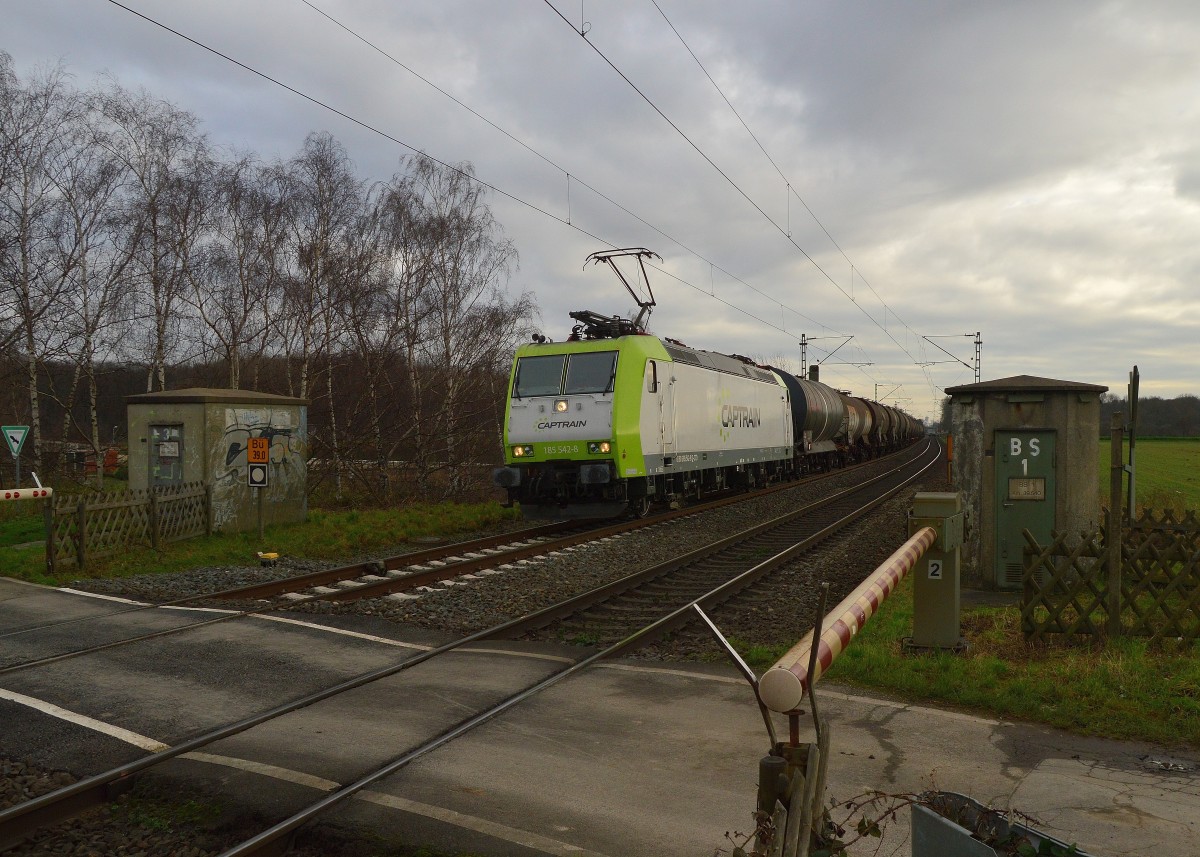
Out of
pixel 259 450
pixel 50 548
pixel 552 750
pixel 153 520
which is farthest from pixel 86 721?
pixel 259 450

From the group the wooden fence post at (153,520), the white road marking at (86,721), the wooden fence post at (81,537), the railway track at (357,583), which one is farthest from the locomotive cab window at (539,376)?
the white road marking at (86,721)

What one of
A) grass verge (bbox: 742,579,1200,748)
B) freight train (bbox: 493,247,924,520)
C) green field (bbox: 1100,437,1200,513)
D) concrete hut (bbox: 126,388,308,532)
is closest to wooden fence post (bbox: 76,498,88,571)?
concrete hut (bbox: 126,388,308,532)

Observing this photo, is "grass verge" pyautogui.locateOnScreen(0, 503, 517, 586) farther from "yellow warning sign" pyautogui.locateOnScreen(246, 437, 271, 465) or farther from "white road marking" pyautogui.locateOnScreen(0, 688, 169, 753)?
"white road marking" pyautogui.locateOnScreen(0, 688, 169, 753)

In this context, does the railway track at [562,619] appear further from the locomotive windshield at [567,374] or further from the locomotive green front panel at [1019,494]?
the locomotive windshield at [567,374]

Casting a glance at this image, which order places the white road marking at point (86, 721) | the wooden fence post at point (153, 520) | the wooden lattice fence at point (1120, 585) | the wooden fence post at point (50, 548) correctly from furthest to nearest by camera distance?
the wooden fence post at point (153, 520), the wooden fence post at point (50, 548), the wooden lattice fence at point (1120, 585), the white road marking at point (86, 721)

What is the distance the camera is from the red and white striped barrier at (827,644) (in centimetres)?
236

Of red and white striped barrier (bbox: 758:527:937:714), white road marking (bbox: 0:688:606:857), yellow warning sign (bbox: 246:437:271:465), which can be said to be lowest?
white road marking (bbox: 0:688:606:857)

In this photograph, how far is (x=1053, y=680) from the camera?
616cm

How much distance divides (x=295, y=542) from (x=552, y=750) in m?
9.66

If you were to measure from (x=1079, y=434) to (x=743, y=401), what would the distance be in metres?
13.3

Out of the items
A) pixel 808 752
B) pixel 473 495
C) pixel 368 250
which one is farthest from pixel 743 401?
pixel 808 752

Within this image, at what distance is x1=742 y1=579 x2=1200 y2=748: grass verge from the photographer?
18.0 ft

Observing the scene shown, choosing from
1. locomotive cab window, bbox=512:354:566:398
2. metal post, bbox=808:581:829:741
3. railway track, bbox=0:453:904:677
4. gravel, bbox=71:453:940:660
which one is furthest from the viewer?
locomotive cab window, bbox=512:354:566:398

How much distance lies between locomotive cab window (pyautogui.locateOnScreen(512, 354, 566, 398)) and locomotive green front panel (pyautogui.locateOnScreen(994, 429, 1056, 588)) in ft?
27.1
